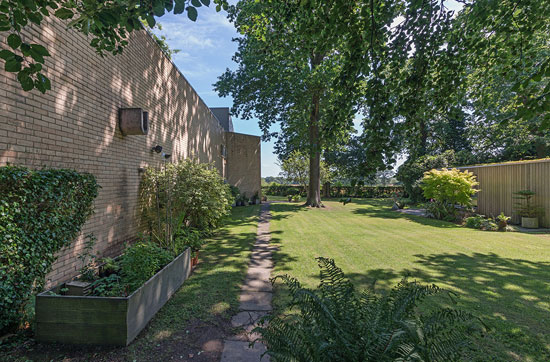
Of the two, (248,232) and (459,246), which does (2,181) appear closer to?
(248,232)

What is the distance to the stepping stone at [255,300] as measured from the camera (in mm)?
3303

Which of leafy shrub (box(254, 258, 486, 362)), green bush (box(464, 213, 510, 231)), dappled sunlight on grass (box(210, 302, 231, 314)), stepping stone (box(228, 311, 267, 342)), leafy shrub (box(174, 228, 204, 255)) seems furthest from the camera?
green bush (box(464, 213, 510, 231))

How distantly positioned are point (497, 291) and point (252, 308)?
3.89 m

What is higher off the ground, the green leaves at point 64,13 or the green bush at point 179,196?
the green leaves at point 64,13

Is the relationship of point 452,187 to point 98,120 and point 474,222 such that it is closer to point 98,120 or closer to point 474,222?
point 474,222

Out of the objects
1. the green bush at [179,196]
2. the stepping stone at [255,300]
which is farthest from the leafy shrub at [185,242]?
the stepping stone at [255,300]

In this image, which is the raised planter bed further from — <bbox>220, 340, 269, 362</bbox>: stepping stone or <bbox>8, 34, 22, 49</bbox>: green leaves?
<bbox>8, 34, 22, 49</bbox>: green leaves

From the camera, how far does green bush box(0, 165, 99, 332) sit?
7.27 feet

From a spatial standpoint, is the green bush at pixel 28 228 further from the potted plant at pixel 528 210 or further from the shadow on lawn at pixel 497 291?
the potted plant at pixel 528 210

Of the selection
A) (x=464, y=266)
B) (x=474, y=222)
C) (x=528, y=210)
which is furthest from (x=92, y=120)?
(x=528, y=210)

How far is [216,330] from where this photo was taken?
2.79 m

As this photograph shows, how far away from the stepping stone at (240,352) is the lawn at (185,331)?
77 millimetres

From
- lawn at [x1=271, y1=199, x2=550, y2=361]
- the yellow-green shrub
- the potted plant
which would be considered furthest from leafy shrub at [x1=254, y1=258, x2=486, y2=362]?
the potted plant

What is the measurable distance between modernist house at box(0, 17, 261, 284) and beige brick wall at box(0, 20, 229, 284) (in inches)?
0.5
